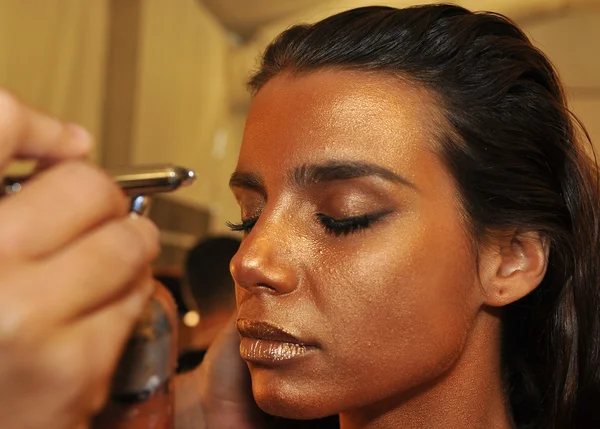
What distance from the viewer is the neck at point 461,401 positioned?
2.17 ft

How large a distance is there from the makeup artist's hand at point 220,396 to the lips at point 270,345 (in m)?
0.19

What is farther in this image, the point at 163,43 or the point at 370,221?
the point at 163,43

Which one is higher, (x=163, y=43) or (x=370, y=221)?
(x=370, y=221)

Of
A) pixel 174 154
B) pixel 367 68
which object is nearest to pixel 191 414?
pixel 367 68

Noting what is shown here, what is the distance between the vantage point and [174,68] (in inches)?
74.7

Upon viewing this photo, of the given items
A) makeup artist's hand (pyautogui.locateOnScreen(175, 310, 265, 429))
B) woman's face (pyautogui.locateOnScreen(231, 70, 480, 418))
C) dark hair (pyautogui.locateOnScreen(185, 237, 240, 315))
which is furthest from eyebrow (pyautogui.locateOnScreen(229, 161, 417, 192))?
dark hair (pyautogui.locateOnScreen(185, 237, 240, 315))

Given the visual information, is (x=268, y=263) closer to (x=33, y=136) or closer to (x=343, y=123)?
(x=343, y=123)

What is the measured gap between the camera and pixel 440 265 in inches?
24.2

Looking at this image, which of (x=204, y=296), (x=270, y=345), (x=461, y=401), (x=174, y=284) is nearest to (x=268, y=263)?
(x=270, y=345)

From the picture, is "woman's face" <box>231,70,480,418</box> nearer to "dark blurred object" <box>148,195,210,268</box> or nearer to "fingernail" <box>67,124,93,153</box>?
"fingernail" <box>67,124,93,153</box>

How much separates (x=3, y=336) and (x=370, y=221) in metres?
0.37

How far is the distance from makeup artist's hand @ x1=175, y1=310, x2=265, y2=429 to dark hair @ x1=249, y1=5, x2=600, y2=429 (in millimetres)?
272

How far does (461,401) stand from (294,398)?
18cm

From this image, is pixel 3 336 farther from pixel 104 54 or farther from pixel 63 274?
pixel 104 54
